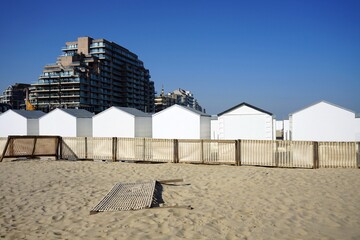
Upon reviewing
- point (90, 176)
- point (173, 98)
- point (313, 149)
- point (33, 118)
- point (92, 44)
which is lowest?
point (90, 176)

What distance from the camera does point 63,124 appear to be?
27.7 m

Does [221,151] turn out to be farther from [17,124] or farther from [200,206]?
[17,124]

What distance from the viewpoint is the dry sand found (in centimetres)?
656

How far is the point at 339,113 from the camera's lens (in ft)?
69.9

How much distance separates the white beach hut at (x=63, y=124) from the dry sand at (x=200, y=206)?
13.3 m

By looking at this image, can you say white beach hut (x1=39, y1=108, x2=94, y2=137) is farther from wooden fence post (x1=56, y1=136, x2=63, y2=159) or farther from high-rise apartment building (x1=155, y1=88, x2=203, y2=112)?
high-rise apartment building (x1=155, y1=88, x2=203, y2=112)

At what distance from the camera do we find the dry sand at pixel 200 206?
6.56 m

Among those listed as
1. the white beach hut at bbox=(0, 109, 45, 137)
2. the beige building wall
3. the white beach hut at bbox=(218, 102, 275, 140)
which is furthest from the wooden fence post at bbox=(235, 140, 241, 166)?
the beige building wall

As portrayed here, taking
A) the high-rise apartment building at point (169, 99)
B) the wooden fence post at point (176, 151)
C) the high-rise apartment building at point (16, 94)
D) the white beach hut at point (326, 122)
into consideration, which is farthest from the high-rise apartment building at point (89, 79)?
the white beach hut at point (326, 122)

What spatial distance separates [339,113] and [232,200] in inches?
634

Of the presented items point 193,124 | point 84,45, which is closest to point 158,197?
point 193,124

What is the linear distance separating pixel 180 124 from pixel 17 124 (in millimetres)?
17589

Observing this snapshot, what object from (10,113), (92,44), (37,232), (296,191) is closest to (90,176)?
(37,232)

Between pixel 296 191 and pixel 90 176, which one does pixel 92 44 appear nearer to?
pixel 90 176
